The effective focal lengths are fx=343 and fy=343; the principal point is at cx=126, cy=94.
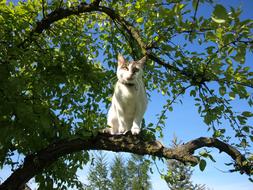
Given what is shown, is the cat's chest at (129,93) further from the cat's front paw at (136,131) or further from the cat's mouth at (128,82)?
the cat's front paw at (136,131)

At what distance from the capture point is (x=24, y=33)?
7.37m

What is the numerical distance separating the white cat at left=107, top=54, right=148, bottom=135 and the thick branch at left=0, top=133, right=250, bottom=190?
0.29 m

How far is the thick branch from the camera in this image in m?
4.80

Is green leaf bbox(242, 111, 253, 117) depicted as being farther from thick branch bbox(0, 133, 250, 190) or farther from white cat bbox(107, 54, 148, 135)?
white cat bbox(107, 54, 148, 135)

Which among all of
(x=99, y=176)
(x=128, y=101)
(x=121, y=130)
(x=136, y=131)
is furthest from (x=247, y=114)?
(x=99, y=176)

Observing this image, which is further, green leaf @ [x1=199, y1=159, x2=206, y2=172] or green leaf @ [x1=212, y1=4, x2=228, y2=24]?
green leaf @ [x1=199, y1=159, x2=206, y2=172]

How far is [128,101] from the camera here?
5.29 metres

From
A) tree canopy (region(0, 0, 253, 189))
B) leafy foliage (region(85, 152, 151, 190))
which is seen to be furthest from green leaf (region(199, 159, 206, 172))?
leafy foliage (region(85, 152, 151, 190))

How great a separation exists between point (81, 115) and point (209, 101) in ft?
8.89

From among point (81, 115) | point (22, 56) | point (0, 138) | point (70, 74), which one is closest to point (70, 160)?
point (81, 115)

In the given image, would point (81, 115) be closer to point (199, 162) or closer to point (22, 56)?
point (22, 56)

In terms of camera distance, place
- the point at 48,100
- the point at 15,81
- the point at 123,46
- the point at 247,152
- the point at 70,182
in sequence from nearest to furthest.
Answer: the point at 15,81 → the point at 247,152 → the point at 48,100 → the point at 70,182 → the point at 123,46

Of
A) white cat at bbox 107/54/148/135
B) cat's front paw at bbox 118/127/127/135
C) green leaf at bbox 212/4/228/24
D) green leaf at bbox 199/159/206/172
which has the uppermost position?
white cat at bbox 107/54/148/135

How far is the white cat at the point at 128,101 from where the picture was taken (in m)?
5.24
